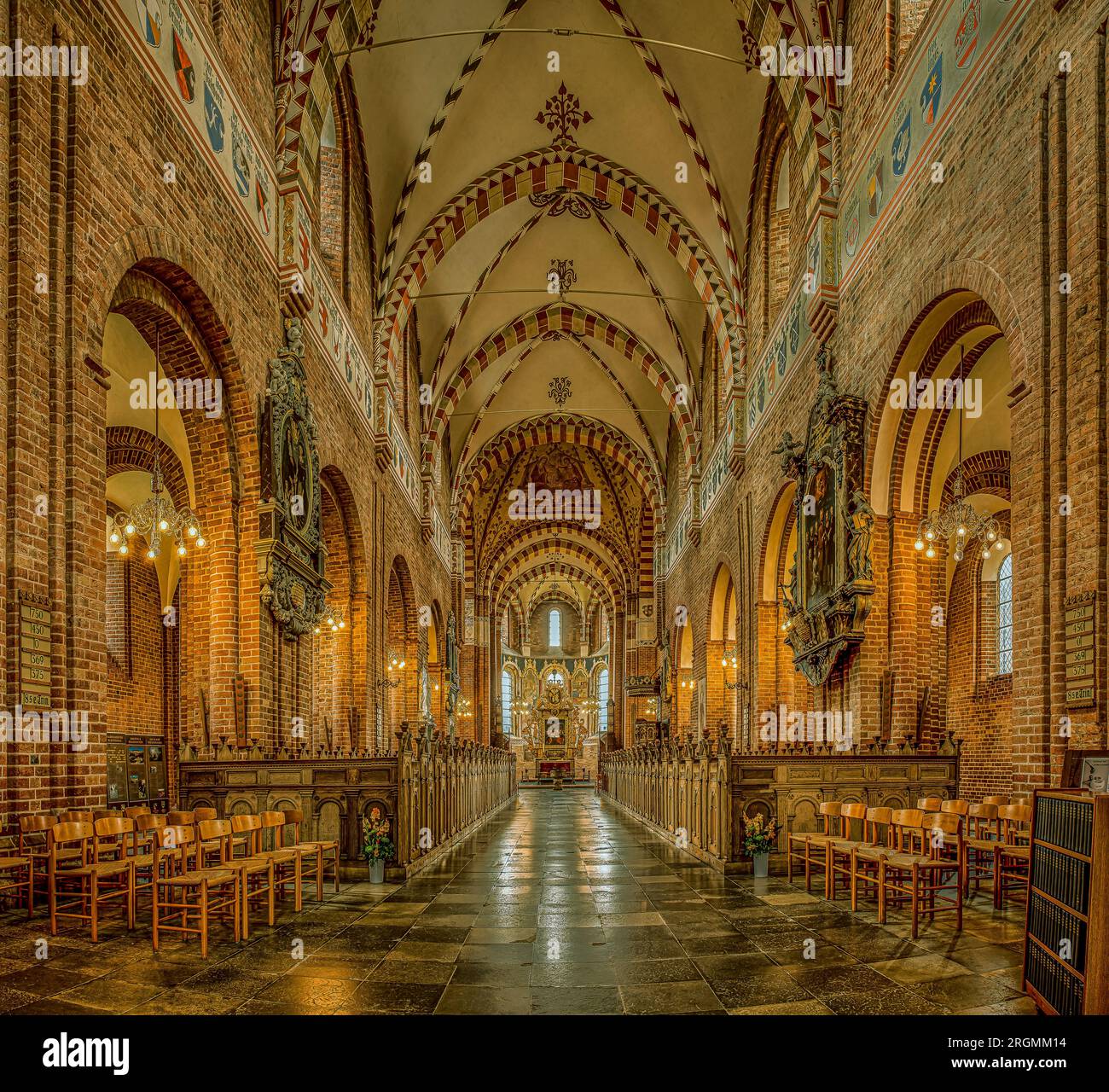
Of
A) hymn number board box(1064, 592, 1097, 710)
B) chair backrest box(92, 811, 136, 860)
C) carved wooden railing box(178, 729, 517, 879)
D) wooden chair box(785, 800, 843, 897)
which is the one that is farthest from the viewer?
carved wooden railing box(178, 729, 517, 879)

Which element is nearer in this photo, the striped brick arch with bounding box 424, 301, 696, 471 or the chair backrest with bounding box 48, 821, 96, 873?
the chair backrest with bounding box 48, 821, 96, 873

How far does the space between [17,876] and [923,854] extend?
6.32 metres

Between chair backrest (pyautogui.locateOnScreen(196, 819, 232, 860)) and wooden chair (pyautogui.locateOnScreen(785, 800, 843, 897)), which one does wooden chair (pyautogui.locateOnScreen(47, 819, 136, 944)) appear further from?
wooden chair (pyautogui.locateOnScreen(785, 800, 843, 897))

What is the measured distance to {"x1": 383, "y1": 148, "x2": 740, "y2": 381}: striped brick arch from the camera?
59.0 ft

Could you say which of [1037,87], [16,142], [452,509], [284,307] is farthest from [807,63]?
[452,509]

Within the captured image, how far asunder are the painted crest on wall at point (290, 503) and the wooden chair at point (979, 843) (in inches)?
283

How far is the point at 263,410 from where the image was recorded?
34.8 ft

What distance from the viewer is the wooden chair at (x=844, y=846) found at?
24.3 ft

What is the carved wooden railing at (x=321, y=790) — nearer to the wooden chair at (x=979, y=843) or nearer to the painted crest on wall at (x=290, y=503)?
the painted crest on wall at (x=290, y=503)

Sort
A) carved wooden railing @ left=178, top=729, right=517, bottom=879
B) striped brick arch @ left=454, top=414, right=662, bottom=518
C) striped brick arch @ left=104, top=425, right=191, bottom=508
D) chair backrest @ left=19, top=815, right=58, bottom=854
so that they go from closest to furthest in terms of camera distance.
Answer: chair backrest @ left=19, top=815, right=58, bottom=854, carved wooden railing @ left=178, top=729, right=517, bottom=879, striped brick arch @ left=104, top=425, right=191, bottom=508, striped brick arch @ left=454, top=414, right=662, bottom=518

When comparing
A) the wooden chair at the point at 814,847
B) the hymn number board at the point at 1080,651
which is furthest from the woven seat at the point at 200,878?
the hymn number board at the point at 1080,651

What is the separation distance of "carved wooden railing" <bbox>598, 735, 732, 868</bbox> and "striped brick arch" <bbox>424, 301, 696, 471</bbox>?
8676 millimetres

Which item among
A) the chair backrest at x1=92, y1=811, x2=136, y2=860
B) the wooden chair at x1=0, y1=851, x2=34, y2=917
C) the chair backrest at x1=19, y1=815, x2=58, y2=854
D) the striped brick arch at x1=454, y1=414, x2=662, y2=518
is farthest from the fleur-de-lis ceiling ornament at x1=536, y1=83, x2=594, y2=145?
the wooden chair at x1=0, y1=851, x2=34, y2=917
